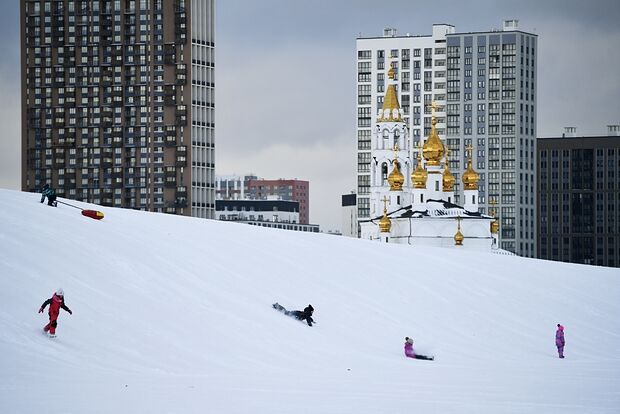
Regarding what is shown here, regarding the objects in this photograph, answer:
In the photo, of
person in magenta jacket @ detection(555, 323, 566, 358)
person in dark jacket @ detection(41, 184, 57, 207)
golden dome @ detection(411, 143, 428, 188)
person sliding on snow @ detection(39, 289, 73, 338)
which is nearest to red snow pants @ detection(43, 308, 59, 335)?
person sliding on snow @ detection(39, 289, 73, 338)

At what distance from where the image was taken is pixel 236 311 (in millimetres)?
37656

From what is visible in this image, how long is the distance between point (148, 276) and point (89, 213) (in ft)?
Result: 21.0

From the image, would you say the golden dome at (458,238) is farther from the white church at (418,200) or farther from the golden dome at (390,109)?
the golden dome at (390,109)

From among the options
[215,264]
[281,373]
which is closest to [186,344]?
[281,373]

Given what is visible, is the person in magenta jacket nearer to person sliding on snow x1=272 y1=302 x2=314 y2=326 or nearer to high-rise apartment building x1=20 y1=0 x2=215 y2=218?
person sliding on snow x1=272 y1=302 x2=314 y2=326

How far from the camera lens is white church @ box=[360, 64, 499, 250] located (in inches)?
5497

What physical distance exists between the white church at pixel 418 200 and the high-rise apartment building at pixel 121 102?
730 inches

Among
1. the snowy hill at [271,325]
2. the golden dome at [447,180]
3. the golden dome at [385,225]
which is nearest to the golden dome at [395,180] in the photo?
the golden dome at [447,180]

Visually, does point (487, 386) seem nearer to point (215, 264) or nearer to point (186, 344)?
point (186, 344)

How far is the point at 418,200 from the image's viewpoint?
142125mm

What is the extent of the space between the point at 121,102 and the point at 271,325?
116 meters

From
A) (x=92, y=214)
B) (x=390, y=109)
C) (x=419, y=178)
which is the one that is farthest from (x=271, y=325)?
(x=390, y=109)

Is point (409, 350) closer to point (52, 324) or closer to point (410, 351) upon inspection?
point (410, 351)

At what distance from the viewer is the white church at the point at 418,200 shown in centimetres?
13962
